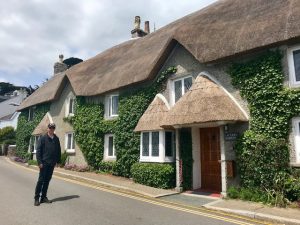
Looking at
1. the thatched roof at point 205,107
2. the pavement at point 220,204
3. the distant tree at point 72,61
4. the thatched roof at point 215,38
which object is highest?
the distant tree at point 72,61

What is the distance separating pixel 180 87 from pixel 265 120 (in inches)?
191

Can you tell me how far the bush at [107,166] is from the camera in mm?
16672

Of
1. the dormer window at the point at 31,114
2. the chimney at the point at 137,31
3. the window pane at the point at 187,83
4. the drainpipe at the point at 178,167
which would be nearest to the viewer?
the drainpipe at the point at 178,167

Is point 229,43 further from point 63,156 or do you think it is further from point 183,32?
point 63,156

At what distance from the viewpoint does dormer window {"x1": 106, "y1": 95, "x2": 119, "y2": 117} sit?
58.1 feet

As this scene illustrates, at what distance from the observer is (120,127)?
1620cm

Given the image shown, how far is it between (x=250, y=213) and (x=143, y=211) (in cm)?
286

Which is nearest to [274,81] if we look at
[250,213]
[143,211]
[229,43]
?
[229,43]

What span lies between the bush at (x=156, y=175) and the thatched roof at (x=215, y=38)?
4.37 meters

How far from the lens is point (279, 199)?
8883 millimetres

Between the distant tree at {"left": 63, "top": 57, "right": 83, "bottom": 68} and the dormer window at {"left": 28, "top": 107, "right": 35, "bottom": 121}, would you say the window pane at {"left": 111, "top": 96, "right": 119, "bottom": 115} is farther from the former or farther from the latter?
the distant tree at {"left": 63, "top": 57, "right": 83, "bottom": 68}

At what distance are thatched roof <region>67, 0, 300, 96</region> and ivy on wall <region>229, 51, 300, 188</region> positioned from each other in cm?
83

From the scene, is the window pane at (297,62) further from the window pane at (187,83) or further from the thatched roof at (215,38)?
the window pane at (187,83)

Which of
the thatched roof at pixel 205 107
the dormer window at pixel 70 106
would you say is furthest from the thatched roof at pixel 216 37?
the dormer window at pixel 70 106
